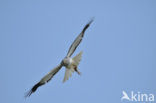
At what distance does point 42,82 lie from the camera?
38.1 ft

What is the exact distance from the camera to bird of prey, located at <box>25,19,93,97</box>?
33.6 feet

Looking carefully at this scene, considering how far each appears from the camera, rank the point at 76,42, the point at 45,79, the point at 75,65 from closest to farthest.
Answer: the point at 75,65
the point at 76,42
the point at 45,79

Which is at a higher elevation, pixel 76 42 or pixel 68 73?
pixel 76 42

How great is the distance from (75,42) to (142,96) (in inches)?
106

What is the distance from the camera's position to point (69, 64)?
10.3 metres

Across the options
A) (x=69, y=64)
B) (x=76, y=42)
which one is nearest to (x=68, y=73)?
(x=69, y=64)

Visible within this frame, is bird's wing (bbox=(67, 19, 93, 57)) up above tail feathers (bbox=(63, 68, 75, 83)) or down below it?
above

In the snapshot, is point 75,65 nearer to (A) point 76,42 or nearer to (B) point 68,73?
(B) point 68,73

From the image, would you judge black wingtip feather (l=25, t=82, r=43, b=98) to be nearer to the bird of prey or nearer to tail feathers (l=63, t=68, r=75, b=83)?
the bird of prey

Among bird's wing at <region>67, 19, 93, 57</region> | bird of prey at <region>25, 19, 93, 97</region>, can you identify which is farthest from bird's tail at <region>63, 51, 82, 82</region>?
bird's wing at <region>67, 19, 93, 57</region>

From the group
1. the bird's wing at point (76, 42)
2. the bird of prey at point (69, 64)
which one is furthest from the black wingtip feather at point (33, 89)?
the bird's wing at point (76, 42)

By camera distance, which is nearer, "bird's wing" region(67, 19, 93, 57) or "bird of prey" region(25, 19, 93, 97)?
"bird of prey" region(25, 19, 93, 97)

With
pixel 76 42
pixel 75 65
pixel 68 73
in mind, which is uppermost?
pixel 76 42

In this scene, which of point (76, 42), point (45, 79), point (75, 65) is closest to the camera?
point (75, 65)
